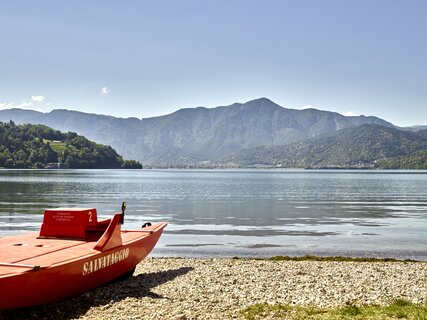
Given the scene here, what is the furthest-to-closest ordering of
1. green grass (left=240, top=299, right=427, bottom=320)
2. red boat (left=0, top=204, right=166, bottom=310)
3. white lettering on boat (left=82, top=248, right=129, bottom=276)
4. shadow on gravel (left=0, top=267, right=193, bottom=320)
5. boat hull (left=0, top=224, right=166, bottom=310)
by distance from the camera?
white lettering on boat (left=82, top=248, right=129, bottom=276) → shadow on gravel (left=0, top=267, right=193, bottom=320) → red boat (left=0, top=204, right=166, bottom=310) → green grass (left=240, top=299, right=427, bottom=320) → boat hull (left=0, top=224, right=166, bottom=310)

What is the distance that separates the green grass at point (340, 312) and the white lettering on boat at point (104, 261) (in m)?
4.83

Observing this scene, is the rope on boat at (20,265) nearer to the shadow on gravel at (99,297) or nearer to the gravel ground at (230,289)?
the shadow on gravel at (99,297)

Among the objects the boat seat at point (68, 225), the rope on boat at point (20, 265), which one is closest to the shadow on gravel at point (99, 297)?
the rope on boat at point (20, 265)

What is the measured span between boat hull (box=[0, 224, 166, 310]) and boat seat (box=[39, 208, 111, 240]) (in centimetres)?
163

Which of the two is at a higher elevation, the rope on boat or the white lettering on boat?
the rope on boat

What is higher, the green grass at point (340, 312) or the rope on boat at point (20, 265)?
the rope on boat at point (20, 265)

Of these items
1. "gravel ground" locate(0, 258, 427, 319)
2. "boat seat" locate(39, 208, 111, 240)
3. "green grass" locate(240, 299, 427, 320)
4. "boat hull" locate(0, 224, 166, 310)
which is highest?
"boat seat" locate(39, 208, 111, 240)

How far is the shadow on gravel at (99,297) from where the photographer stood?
12945 millimetres

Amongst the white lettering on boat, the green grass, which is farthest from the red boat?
the green grass

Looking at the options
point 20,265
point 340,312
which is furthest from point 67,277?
point 340,312

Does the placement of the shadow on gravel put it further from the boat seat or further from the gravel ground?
the boat seat

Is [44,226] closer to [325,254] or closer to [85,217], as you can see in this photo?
[85,217]

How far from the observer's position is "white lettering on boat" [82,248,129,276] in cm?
1442

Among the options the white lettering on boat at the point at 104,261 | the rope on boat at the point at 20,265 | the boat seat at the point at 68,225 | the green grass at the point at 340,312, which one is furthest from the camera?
the boat seat at the point at 68,225
